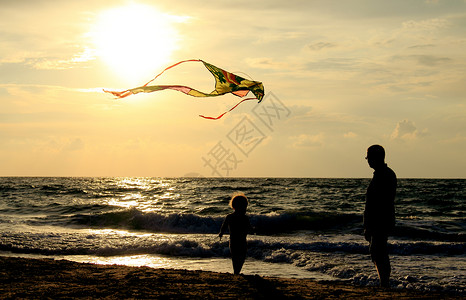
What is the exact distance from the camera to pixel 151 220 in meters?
19.5

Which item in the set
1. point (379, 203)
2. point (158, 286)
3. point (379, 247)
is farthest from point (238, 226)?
point (379, 203)

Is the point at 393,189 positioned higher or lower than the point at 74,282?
higher

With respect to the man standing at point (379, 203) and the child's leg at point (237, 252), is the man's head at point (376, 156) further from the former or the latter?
the child's leg at point (237, 252)

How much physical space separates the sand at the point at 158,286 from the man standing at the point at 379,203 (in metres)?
0.64

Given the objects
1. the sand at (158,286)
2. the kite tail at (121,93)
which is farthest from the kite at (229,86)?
the sand at (158,286)

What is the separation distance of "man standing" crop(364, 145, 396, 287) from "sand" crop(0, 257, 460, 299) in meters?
0.64

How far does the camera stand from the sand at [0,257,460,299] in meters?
5.70

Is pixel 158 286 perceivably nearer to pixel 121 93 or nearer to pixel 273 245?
pixel 121 93

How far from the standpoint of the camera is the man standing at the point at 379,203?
569 centimetres

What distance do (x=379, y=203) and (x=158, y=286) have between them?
303 cm

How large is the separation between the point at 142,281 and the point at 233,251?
60.9 inches

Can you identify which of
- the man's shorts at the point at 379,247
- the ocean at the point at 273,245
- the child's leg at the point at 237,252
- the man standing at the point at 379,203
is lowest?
the ocean at the point at 273,245

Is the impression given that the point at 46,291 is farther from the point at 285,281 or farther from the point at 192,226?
the point at 192,226

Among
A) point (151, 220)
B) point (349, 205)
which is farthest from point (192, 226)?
point (349, 205)
